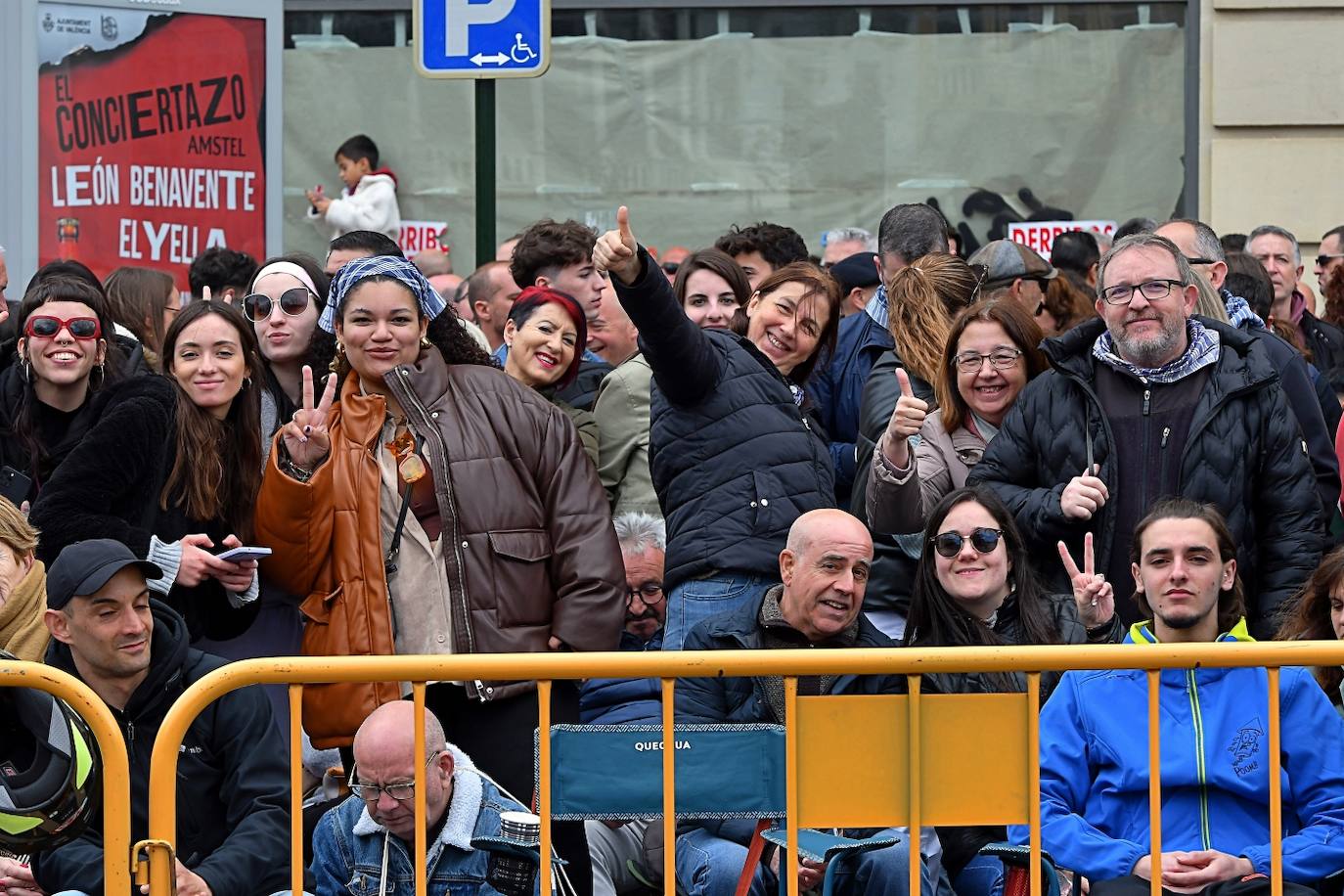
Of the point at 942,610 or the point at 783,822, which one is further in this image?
the point at 942,610

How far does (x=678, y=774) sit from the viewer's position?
479cm

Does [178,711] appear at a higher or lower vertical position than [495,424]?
lower

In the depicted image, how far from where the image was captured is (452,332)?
6496 millimetres

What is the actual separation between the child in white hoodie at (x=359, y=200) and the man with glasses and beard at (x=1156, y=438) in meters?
6.60

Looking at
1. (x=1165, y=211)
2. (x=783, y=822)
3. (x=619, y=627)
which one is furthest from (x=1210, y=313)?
(x=1165, y=211)

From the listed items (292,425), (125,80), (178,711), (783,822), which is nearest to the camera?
(178,711)

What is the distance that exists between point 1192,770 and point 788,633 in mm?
1189

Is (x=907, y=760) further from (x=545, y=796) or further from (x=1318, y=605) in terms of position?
(x=1318, y=605)

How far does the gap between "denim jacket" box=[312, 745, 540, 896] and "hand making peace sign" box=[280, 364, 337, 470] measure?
1039 mm

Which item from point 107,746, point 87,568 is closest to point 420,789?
point 107,746

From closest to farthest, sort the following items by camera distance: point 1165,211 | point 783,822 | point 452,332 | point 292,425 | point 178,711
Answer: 1. point 178,711
2. point 783,822
3. point 292,425
4. point 452,332
5. point 1165,211

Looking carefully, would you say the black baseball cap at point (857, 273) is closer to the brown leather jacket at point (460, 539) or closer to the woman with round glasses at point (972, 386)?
the woman with round glasses at point (972, 386)

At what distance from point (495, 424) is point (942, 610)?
1.36 m

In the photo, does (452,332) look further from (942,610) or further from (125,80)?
(125,80)
